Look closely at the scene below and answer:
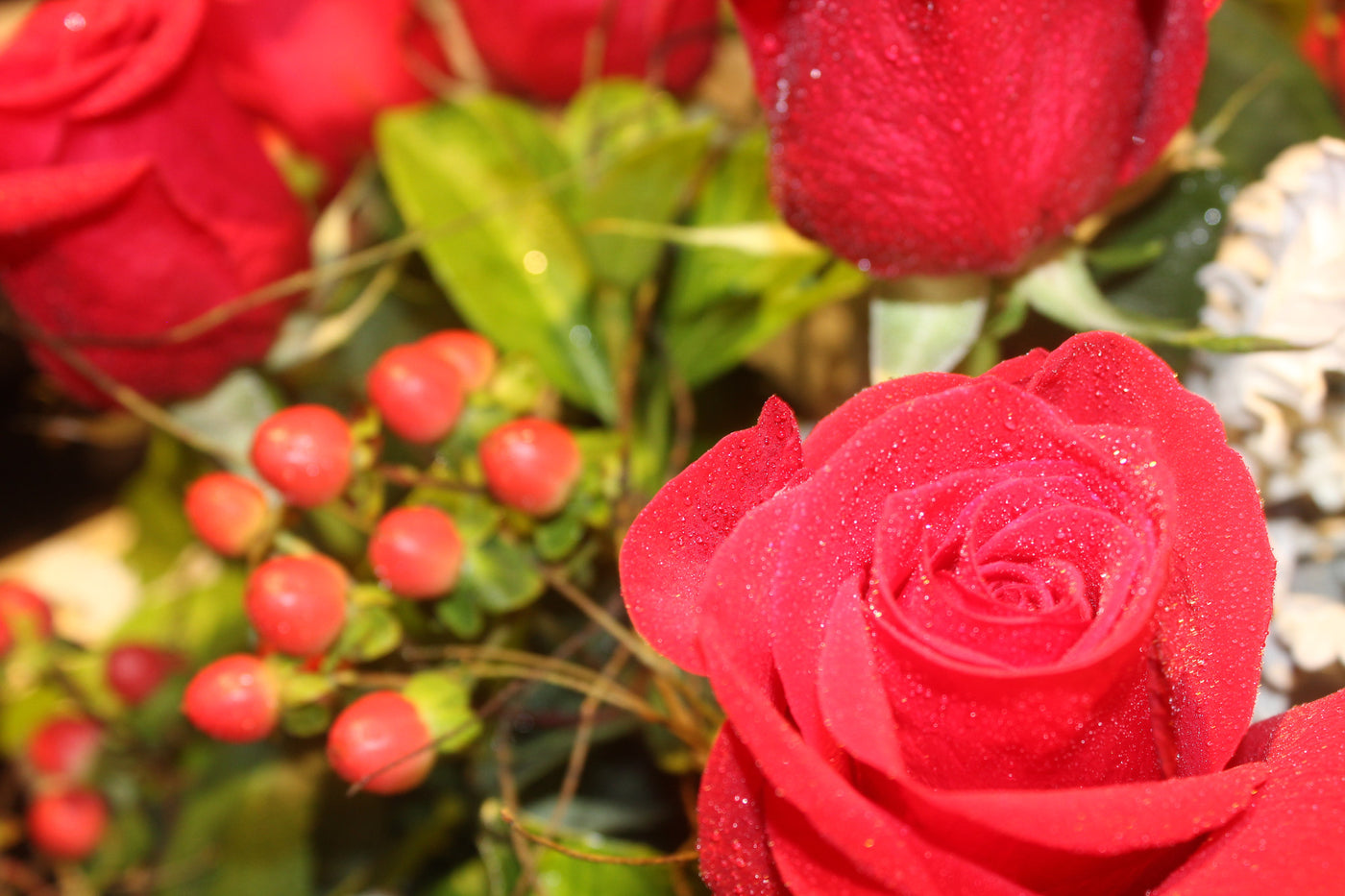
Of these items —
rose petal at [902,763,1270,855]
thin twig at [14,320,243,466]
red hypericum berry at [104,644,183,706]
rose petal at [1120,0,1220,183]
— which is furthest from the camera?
red hypericum berry at [104,644,183,706]

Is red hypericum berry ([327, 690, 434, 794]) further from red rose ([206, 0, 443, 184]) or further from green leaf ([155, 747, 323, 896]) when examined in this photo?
red rose ([206, 0, 443, 184])

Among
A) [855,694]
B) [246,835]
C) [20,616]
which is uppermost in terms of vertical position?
[855,694]

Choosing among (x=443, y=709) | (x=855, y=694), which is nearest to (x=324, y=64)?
(x=443, y=709)

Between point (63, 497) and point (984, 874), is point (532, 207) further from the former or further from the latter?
point (63, 497)

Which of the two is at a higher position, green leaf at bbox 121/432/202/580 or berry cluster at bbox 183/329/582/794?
berry cluster at bbox 183/329/582/794

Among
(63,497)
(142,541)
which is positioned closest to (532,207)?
(142,541)

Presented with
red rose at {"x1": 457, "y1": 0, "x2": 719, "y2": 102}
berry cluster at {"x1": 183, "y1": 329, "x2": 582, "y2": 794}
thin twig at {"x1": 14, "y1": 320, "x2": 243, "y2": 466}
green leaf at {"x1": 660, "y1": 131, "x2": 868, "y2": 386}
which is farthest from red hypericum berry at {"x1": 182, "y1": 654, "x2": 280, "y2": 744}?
red rose at {"x1": 457, "y1": 0, "x2": 719, "y2": 102}

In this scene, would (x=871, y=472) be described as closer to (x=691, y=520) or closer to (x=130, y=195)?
(x=691, y=520)
